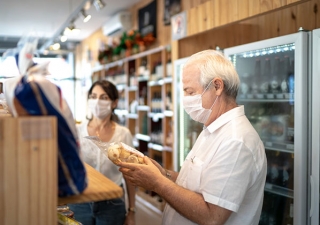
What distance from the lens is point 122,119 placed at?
825cm

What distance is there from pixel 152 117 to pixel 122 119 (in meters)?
1.74

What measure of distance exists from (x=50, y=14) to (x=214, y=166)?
7692mm

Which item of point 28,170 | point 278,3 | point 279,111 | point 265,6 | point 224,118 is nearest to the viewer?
point 28,170

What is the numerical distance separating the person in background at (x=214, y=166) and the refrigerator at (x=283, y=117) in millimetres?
848

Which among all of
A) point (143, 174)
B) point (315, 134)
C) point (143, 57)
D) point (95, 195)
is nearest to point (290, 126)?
point (315, 134)

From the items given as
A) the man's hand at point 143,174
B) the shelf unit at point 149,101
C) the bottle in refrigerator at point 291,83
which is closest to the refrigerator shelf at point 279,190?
the bottle in refrigerator at point 291,83

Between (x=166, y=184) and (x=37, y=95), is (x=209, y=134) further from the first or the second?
(x=37, y=95)

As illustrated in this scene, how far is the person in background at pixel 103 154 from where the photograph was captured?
8.76 feet

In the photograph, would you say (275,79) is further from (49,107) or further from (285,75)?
(49,107)

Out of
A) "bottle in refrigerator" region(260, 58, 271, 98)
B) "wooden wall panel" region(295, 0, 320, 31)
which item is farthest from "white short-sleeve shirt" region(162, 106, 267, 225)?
"wooden wall panel" region(295, 0, 320, 31)

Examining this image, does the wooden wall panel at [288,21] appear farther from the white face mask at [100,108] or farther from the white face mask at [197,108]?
the white face mask at [197,108]

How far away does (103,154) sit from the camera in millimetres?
2824

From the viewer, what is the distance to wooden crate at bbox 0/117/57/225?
0.94 m

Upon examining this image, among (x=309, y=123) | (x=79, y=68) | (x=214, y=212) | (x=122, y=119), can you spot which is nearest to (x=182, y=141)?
(x=309, y=123)
